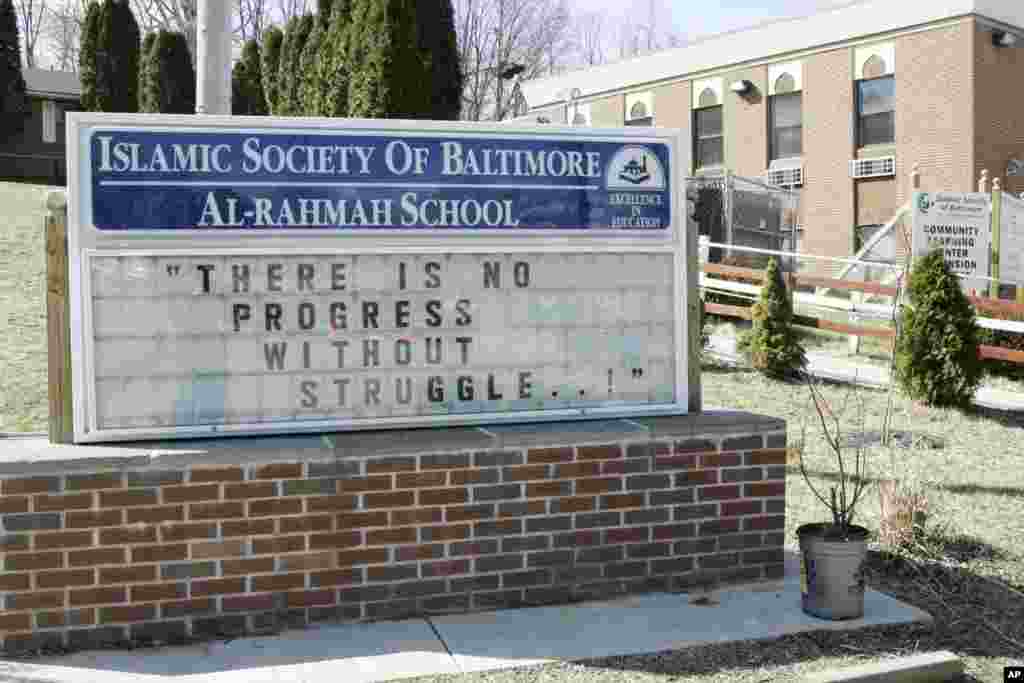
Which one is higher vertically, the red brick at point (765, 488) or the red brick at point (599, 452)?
the red brick at point (599, 452)

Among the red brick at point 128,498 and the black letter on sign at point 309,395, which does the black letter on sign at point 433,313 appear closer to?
the black letter on sign at point 309,395

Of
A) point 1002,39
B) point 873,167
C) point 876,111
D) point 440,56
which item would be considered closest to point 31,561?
point 440,56

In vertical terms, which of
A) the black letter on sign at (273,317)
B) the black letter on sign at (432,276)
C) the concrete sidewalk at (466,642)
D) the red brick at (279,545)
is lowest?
the concrete sidewalk at (466,642)

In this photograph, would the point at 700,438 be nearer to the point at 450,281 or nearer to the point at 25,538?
the point at 450,281

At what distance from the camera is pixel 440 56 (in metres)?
15.6

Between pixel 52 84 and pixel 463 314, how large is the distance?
119 feet

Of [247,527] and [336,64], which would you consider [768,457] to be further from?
[336,64]

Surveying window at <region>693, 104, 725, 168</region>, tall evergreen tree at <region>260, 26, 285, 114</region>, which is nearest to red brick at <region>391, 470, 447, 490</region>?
A: tall evergreen tree at <region>260, 26, 285, 114</region>

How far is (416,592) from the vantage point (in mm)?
5211

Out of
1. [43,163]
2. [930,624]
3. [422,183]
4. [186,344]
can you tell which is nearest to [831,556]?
[930,624]

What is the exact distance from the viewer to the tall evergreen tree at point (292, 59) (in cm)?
2186

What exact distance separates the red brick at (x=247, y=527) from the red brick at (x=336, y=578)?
1.02ft

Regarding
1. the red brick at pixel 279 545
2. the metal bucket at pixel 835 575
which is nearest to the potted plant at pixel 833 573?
the metal bucket at pixel 835 575

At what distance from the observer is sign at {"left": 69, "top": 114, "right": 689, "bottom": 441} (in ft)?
16.6
